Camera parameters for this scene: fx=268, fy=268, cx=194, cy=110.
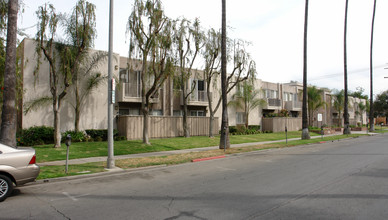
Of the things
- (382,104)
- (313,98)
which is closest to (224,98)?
(313,98)

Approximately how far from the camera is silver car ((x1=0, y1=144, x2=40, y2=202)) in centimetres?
618

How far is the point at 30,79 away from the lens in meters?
16.4

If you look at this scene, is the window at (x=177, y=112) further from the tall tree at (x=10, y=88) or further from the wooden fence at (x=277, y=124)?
the tall tree at (x=10, y=88)

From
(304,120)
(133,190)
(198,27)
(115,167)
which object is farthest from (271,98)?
(133,190)

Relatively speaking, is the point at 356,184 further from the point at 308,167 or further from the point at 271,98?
the point at 271,98

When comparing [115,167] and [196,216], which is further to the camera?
[115,167]

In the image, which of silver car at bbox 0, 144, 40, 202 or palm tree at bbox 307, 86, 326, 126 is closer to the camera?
silver car at bbox 0, 144, 40, 202

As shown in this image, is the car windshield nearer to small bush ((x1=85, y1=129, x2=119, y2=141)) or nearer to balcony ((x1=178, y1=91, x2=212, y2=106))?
small bush ((x1=85, y1=129, x2=119, y2=141))

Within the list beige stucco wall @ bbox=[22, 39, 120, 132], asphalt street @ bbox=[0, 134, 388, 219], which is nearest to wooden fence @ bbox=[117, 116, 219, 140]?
beige stucco wall @ bbox=[22, 39, 120, 132]

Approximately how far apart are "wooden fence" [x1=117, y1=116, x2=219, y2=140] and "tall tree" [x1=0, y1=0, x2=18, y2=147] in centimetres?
975

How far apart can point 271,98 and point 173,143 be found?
20173 millimetres


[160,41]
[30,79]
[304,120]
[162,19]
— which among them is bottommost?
[304,120]

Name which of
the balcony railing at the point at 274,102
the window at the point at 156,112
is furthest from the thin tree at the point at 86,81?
the balcony railing at the point at 274,102

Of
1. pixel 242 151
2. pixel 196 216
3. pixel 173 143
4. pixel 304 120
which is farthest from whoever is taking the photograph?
pixel 304 120
